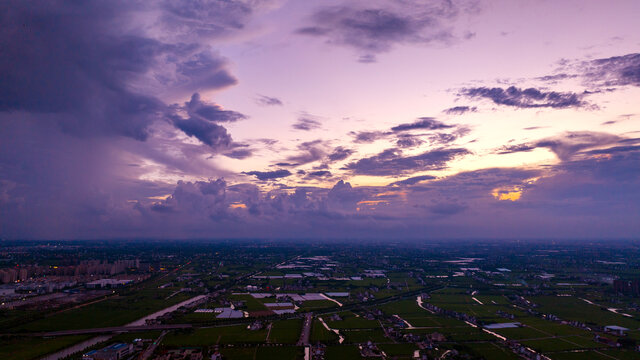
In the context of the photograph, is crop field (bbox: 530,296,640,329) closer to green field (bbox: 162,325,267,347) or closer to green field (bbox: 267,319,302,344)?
green field (bbox: 267,319,302,344)

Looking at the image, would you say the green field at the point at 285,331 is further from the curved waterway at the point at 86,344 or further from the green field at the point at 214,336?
the curved waterway at the point at 86,344

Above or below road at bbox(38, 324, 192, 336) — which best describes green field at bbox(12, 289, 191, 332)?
above

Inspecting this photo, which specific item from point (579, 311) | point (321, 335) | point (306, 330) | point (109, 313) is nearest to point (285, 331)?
point (306, 330)

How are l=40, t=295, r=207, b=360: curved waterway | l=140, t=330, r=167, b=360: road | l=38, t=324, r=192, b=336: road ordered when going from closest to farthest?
l=140, t=330, r=167, b=360: road
l=40, t=295, r=207, b=360: curved waterway
l=38, t=324, r=192, b=336: road

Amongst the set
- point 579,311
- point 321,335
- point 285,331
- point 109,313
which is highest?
point 109,313

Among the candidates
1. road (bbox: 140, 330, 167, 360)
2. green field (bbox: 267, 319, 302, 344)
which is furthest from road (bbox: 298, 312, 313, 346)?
road (bbox: 140, 330, 167, 360)

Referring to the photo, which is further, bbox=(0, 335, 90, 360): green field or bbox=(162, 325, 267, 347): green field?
bbox=(162, 325, 267, 347): green field

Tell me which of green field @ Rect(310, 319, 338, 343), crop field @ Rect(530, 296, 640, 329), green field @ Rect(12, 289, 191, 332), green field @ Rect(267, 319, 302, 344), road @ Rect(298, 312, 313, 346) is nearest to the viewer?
road @ Rect(298, 312, 313, 346)

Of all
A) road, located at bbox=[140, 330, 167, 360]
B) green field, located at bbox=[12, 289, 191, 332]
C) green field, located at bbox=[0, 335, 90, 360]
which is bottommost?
road, located at bbox=[140, 330, 167, 360]

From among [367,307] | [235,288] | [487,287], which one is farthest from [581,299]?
[235,288]

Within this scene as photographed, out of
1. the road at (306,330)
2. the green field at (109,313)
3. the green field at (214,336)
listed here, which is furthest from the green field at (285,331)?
the green field at (109,313)

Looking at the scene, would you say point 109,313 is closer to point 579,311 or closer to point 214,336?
point 214,336
